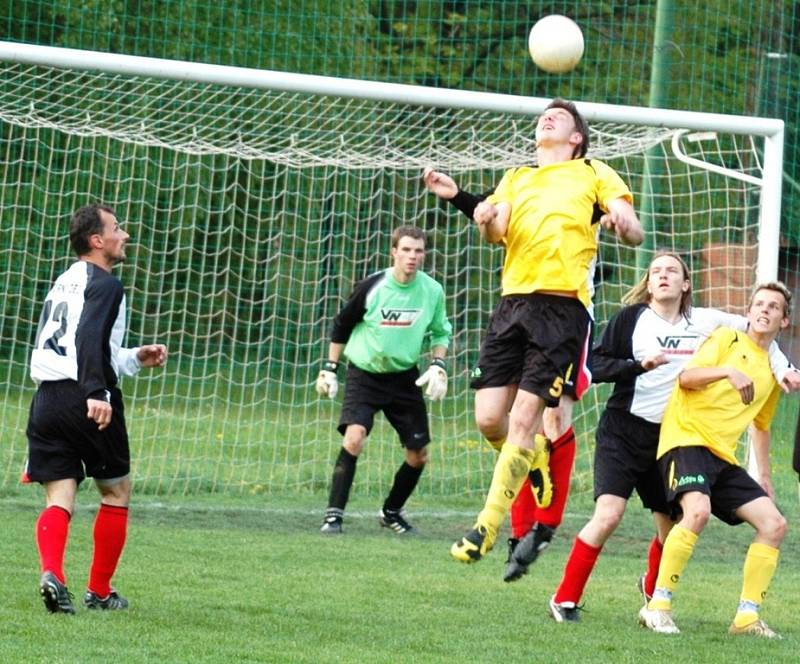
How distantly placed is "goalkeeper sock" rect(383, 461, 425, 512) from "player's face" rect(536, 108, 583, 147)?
13.5 feet

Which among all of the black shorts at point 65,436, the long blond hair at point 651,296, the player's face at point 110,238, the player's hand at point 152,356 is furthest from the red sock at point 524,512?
the player's face at point 110,238

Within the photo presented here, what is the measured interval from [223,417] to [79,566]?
616 centimetres

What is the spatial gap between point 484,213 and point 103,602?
2.45 metres

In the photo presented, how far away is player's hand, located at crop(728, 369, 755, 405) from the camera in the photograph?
22.0 ft

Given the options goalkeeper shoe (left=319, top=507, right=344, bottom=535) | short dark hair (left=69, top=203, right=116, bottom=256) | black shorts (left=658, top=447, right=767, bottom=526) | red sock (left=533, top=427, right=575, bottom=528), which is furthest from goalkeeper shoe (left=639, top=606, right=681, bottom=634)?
goalkeeper shoe (left=319, top=507, right=344, bottom=535)

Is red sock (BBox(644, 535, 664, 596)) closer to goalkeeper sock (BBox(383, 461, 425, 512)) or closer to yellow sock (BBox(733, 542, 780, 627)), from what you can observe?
yellow sock (BBox(733, 542, 780, 627))

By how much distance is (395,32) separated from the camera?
23031 mm

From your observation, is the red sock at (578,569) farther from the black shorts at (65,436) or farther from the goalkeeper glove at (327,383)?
the goalkeeper glove at (327,383)

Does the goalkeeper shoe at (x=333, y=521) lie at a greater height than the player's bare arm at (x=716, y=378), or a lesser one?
lesser

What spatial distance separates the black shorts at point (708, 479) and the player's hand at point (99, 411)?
8.39 feet

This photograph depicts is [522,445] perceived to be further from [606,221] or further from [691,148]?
[691,148]

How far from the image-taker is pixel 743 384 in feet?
22.0

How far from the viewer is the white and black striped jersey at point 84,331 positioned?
258 inches

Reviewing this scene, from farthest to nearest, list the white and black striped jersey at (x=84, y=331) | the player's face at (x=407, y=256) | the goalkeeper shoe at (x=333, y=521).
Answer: the player's face at (x=407, y=256) → the goalkeeper shoe at (x=333, y=521) → the white and black striped jersey at (x=84, y=331)
